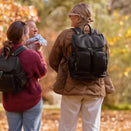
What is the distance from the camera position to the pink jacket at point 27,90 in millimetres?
2650

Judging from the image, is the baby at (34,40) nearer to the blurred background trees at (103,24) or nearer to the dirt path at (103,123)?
the blurred background trees at (103,24)

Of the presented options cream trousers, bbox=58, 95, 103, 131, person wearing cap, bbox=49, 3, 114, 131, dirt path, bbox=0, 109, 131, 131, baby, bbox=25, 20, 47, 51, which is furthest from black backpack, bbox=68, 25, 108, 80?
dirt path, bbox=0, 109, 131, 131

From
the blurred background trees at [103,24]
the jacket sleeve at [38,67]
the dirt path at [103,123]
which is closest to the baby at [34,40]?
the jacket sleeve at [38,67]

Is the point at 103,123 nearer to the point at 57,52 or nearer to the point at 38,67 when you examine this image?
the point at 57,52

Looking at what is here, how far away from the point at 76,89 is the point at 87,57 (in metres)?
0.37

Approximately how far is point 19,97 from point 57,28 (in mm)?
10946

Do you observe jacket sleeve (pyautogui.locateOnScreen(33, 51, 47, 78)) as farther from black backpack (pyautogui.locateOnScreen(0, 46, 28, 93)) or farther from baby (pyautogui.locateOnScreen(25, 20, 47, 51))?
baby (pyautogui.locateOnScreen(25, 20, 47, 51))

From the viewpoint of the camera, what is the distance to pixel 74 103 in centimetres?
292

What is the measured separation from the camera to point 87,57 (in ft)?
8.93

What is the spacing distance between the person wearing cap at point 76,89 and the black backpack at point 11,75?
0.47m

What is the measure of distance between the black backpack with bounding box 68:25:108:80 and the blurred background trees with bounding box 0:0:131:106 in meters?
4.10

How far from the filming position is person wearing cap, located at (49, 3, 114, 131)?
2.87m

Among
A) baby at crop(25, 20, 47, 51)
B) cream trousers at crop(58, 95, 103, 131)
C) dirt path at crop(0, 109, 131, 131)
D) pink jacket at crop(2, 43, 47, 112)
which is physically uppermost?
baby at crop(25, 20, 47, 51)

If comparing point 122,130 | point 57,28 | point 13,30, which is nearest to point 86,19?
point 13,30
